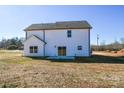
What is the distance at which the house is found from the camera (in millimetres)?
30203

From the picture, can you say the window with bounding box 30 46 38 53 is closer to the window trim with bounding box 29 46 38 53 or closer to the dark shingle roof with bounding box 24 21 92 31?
the window trim with bounding box 29 46 38 53

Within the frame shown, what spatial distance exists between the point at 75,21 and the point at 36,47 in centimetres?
690

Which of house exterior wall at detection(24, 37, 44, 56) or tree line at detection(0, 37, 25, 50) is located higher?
tree line at detection(0, 37, 25, 50)

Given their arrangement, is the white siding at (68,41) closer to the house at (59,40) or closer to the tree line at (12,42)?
the house at (59,40)

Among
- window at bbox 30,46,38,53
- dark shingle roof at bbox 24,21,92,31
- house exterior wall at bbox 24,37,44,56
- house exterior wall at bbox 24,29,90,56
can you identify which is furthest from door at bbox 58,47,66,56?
window at bbox 30,46,38,53

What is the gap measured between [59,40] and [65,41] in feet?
2.85

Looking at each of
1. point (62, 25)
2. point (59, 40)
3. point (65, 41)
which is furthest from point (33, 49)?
point (62, 25)

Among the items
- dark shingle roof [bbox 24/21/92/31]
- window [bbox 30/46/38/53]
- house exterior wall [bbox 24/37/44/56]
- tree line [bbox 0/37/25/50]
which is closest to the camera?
dark shingle roof [bbox 24/21/92/31]

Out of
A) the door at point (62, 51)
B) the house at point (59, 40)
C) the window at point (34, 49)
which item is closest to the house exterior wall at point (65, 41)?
the house at point (59, 40)

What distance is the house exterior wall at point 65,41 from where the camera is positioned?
3016cm

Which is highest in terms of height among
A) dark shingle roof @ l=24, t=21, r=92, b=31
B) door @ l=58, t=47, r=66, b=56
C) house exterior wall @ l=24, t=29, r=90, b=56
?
dark shingle roof @ l=24, t=21, r=92, b=31

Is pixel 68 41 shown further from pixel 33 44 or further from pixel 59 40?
pixel 33 44
